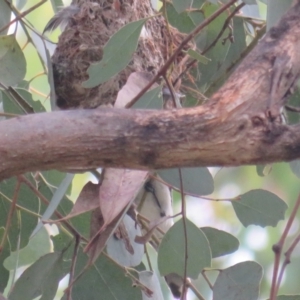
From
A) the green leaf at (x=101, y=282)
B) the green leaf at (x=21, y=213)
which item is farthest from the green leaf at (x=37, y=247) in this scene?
the green leaf at (x=101, y=282)

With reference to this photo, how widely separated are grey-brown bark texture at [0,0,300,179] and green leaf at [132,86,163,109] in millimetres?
260

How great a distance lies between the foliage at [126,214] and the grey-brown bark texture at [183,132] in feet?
0.49

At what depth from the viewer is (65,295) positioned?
115 cm

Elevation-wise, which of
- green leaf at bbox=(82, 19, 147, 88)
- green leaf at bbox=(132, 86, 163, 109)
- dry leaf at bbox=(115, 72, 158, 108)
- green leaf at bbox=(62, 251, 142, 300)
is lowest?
green leaf at bbox=(62, 251, 142, 300)

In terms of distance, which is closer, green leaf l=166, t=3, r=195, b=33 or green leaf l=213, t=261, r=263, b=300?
green leaf l=213, t=261, r=263, b=300

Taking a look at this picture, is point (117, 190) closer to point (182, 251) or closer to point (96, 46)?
point (182, 251)

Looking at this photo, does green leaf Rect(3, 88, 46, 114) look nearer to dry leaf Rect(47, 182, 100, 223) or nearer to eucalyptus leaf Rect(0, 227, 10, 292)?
eucalyptus leaf Rect(0, 227, 10, 292)

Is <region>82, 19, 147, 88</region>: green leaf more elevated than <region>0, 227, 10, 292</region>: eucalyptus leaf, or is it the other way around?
<region>82, 19, 147, 88</region>: green leaf

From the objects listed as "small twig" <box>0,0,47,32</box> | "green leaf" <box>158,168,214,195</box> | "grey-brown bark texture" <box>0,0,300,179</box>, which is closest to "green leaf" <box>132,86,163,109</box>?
"green leaf" <box>158,168,214,195</box>

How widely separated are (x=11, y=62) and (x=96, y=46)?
40 centimetres

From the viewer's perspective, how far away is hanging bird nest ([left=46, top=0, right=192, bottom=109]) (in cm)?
165

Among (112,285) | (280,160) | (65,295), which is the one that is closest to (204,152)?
(280,160)

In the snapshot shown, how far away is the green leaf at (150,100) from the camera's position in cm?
104

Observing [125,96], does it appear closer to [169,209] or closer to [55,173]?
[55,173]
